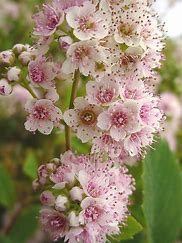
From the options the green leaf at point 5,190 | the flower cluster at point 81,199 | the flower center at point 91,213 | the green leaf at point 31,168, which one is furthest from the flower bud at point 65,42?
the green leaf at point 5,190

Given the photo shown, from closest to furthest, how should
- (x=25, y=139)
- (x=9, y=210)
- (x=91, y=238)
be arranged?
1. (x=91, y=238)
2. (x=9, y=210)
3. (x=25, y=139)

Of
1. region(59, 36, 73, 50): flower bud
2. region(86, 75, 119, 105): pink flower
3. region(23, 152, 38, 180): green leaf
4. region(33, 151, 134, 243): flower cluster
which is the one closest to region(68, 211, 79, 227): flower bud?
region(33, 151, 134, 243): flower cluster

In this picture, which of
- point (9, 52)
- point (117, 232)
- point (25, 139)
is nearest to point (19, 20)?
point (25, 139)

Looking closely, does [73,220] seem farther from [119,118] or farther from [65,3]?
[65,3]

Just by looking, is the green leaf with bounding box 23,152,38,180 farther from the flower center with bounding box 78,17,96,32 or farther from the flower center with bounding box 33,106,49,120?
the flower center with bounding box 78,17,96,32

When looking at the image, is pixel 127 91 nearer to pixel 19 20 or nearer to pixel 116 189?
pixel 116 189

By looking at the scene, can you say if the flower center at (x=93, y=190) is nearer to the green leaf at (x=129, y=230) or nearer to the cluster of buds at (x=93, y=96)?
the cluster of buds at (x=93, y=96)

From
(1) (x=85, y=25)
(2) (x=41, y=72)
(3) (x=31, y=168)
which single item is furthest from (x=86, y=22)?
(3) (x=31, y=168)
